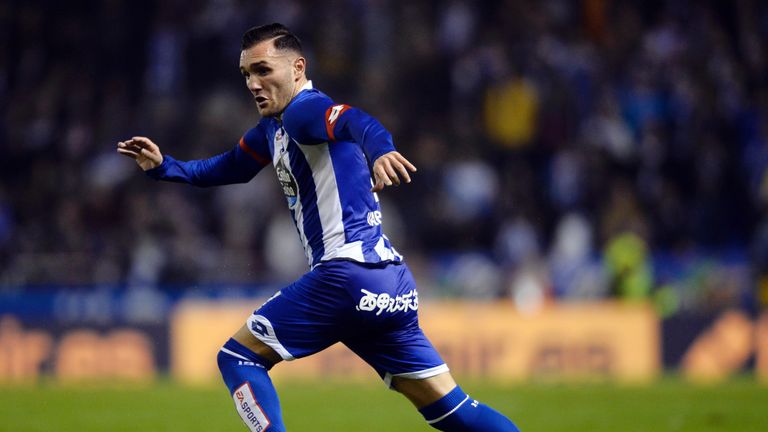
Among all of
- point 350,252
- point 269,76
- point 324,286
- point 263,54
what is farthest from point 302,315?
point 263,54

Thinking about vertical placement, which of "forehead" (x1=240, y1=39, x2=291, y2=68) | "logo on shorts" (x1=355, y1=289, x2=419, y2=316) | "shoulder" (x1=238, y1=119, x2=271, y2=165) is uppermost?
"forehead" (x1=240, y1=39, x2=291, y2=68)

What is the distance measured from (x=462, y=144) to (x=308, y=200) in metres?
11.7

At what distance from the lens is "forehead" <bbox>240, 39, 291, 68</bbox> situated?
19.3 feet

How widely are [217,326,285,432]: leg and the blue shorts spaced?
73 millimetres

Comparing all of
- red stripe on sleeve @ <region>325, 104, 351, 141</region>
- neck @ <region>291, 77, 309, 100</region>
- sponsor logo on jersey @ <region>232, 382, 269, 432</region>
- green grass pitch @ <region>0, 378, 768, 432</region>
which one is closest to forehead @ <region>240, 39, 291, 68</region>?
neck @ <region>291, 77, 309, 100</region>

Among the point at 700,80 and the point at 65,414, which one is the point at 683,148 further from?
the point at 65,414

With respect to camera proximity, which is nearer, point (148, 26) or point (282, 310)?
point (282, 310)

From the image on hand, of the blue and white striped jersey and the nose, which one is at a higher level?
the nose

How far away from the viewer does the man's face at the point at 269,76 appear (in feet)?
19.3

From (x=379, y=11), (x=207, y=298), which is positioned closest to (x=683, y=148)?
(x=379, y=11)

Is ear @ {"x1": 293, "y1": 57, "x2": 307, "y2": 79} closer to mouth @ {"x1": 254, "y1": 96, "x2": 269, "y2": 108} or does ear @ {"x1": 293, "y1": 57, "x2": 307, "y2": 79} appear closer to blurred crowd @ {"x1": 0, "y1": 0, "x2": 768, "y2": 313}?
mouth @ {"x1": 254, "y1": 96, "x2": 269, "y2": 108}

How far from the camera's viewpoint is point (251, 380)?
18.7 ft

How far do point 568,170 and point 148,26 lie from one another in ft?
24.5

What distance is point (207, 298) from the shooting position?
1652 cm
